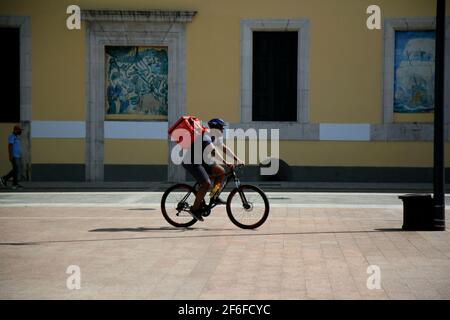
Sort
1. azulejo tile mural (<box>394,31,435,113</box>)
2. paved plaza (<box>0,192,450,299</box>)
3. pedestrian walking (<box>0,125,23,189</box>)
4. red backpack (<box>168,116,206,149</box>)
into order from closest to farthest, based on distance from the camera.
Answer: paved plaza (<box>0,192,450,299</box>)
red backpack (<box>168,116,206,149</box>)
pedestrian walking (<box>0,125,23,189</box>)
azulejo tile mural (<box>394,31,435,113</box>)

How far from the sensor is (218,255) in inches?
355

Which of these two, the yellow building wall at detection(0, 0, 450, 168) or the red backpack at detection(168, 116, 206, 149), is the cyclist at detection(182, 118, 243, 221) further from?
the yellow building wall at detection(0, 0, 450, 168)

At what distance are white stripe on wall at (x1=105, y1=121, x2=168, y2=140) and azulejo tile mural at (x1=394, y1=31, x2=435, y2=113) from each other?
705 cm

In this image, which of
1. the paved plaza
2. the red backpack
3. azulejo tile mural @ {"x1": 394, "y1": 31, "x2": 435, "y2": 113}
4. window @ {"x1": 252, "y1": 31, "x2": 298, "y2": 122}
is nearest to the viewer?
the paved plaza

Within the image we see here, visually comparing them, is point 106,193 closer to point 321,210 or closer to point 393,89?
point 321,210

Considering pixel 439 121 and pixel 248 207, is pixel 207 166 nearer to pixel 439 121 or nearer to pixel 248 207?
pixel 248 207

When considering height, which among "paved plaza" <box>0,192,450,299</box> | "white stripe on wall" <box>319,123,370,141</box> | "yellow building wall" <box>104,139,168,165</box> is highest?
"white stripe on wall" <box>319,123,370,141</box>

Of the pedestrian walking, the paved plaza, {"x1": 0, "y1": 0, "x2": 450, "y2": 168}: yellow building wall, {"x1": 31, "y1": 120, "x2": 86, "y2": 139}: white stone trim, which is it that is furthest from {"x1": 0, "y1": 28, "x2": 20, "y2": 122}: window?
the paved plaza

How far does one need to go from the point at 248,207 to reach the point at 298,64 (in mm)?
11551

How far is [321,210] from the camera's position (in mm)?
14727

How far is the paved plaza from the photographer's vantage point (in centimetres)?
698

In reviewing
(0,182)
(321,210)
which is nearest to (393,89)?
(321,210)

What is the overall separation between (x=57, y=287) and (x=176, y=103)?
15809 millimetres
